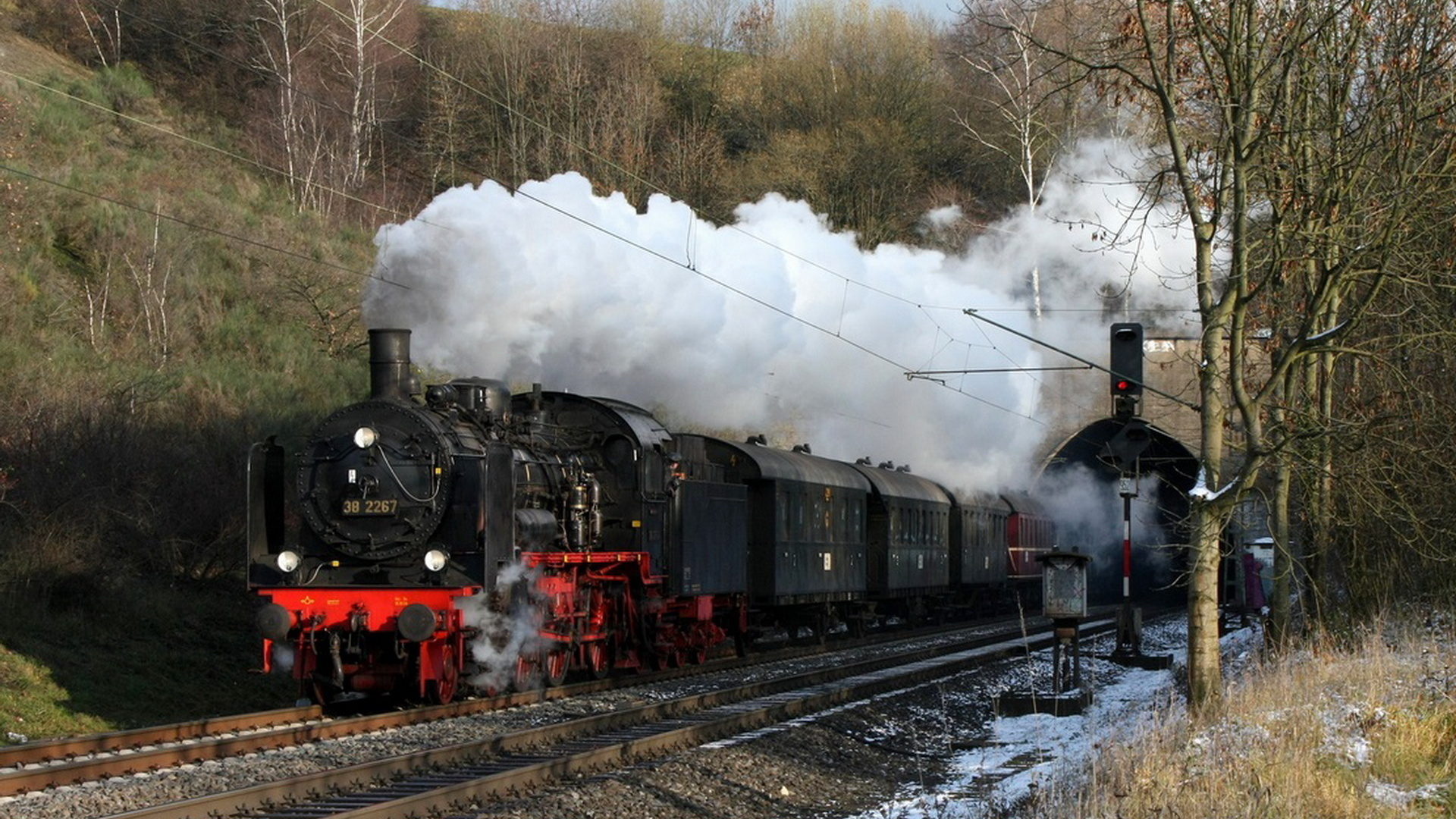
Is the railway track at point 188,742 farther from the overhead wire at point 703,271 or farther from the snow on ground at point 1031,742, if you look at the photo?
the overhead wire at point 703,271

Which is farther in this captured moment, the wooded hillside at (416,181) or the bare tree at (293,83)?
the bare tree at (293,83)

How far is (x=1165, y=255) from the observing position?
4122 cm

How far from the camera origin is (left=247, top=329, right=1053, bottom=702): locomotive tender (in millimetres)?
14281

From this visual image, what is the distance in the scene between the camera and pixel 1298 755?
9.21 metres

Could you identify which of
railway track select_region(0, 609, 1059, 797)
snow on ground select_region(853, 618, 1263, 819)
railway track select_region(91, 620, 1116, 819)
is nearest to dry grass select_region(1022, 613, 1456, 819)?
snow on ground select_region(853, 618, 1263, 819)

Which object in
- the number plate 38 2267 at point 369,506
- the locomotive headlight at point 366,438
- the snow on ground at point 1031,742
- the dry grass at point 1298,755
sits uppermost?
the locomotive headlight at point 366,438

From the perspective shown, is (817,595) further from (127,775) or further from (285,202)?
(285,202)

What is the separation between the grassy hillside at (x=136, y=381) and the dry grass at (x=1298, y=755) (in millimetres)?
9660

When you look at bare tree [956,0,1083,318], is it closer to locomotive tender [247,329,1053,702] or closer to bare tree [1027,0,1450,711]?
locomotive tender [247,329,1053,702]

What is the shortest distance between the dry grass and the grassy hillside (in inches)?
380

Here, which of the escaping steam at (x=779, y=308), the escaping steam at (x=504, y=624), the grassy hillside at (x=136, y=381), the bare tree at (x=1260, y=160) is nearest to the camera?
the bare tree at (x=1260, y=160)

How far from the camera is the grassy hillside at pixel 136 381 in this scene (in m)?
16.3

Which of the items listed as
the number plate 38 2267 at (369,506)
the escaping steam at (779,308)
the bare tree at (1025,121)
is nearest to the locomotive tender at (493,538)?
the number plate 38 2267 at (369,506)

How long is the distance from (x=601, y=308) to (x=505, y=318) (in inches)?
69.3
